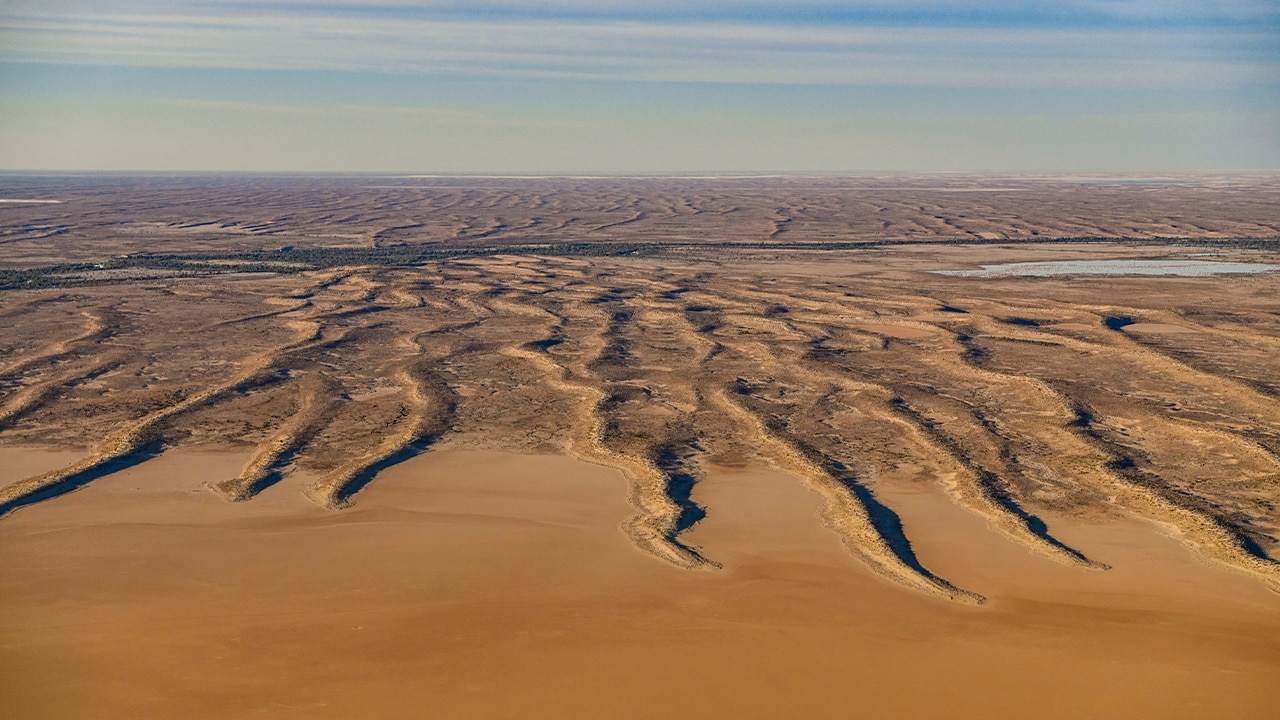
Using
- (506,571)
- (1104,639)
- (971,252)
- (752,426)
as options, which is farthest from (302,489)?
(971,252)

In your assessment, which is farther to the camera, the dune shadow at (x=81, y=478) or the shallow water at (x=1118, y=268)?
the shallow water at (x=1118, y=268)

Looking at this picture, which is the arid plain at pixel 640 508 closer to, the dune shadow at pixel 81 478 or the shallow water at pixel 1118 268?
the dune shadow at pixel 81 478

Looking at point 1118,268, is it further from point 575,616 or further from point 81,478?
point 81,478

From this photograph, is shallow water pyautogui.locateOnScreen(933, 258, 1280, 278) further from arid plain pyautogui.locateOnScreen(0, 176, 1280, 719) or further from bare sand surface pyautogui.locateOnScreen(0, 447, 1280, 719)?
bare sand surface pyautogui.locateOnScreen(0, 447, 1280, 719)

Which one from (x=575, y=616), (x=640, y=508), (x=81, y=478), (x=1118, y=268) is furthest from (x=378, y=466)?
(x=1118, y=268)

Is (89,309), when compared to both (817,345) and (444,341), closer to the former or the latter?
(444,341)

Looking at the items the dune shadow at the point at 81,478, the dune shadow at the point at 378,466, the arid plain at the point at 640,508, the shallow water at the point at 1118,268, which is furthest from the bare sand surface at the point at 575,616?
the shallow water at the point at 1118,268

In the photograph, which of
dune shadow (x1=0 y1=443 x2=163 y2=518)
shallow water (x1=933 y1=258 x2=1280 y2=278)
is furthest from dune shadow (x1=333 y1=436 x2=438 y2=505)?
shallow water (x1=933 y1=258 x2=1280 y2=278)
